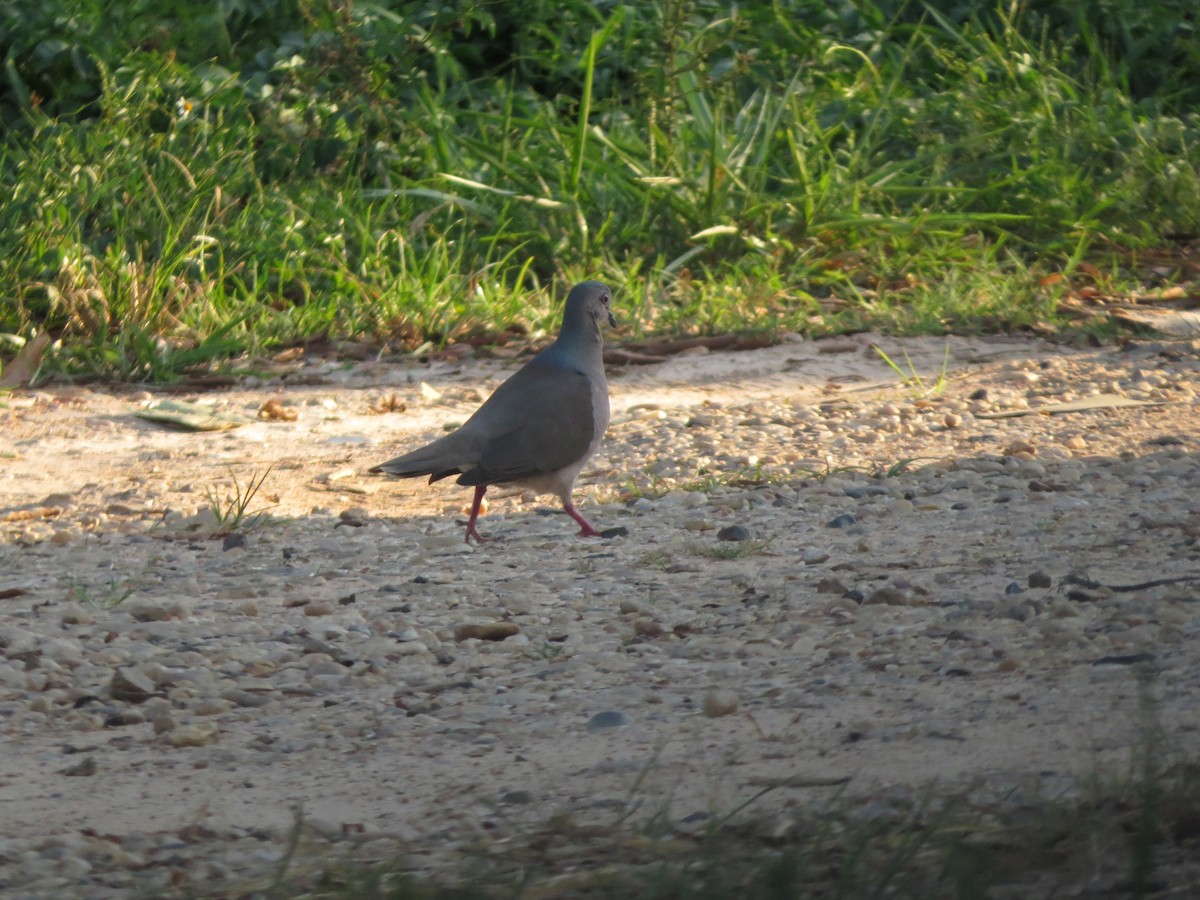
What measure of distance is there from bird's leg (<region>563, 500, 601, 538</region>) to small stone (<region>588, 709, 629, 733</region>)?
5.62 feet

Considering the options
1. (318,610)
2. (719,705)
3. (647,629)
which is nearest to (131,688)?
(318,610)

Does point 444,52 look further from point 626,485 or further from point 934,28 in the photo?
point 626,485

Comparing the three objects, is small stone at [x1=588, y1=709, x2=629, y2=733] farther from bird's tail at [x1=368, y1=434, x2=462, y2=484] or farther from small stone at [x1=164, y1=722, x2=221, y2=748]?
bird's tail at [x1=368, y1=434, x2=462, y2=484]

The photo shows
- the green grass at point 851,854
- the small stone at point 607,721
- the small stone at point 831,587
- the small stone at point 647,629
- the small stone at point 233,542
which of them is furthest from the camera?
the small stone at point 233,542

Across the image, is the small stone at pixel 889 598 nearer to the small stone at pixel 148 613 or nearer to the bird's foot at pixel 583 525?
the bird's foot at pixel 583 525

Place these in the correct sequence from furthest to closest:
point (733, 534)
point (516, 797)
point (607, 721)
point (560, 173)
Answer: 1. point (560, 173)
2. point (733, 534)
3. point (607, 721)
4. point (516, 797)

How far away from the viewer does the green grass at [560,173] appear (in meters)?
7.63

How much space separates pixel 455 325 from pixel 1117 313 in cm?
315

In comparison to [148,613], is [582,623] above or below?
below

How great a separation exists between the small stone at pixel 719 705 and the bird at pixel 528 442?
5.71ft

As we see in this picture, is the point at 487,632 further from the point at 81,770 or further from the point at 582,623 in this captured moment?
the point at 81,770

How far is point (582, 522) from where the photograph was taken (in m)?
4.98

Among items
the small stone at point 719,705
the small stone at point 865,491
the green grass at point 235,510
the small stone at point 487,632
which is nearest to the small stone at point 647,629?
the small stone at point 487,632

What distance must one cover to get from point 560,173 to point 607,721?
5747mm
